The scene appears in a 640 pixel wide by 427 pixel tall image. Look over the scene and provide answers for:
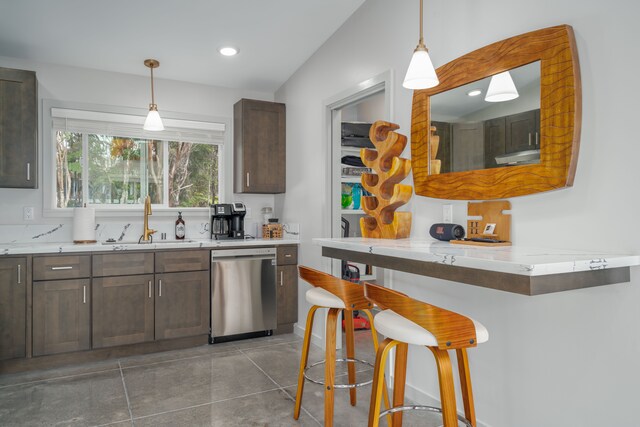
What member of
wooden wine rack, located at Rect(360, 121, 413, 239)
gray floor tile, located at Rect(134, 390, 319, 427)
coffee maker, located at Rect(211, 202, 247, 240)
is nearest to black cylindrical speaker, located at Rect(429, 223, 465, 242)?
wooden wine rack, located at Rect(360, 121, 413, 239)

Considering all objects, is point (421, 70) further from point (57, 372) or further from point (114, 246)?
point (57, 372)

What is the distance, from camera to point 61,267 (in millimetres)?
3186

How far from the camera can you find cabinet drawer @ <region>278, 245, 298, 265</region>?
398 centimetres

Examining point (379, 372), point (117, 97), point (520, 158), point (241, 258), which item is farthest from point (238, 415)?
point (117, 97)

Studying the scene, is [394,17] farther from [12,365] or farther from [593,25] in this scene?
[12,365]

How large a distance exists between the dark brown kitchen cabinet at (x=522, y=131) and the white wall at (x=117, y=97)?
3.05m

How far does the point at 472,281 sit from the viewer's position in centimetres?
151

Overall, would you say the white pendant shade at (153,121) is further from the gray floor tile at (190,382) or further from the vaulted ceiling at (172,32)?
the gray floor tile at (190,382)

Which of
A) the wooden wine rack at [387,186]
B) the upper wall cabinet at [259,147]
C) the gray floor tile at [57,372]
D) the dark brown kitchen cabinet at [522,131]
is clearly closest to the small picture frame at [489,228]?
the dark brown kitchen cabinet at [522,131]

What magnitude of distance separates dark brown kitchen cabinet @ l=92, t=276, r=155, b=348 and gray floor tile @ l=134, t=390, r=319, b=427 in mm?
1183

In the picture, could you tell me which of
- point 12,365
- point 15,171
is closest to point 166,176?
point 15,171

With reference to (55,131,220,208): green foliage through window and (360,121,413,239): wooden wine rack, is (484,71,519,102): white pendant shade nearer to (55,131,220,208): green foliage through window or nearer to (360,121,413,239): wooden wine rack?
(360,121,413,239): wooden wine rack

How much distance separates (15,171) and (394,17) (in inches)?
124

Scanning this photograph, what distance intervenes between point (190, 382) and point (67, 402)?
2.44 feet
